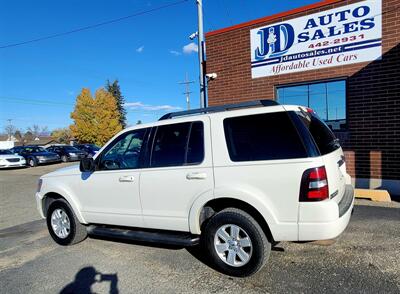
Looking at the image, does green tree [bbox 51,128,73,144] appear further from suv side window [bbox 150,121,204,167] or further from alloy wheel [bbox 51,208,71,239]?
suv side window [bbox 150,121,204,167]

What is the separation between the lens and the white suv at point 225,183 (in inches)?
148

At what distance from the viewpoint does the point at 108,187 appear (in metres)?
5.14

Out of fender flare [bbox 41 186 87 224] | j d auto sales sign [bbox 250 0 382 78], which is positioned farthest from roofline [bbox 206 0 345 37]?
fender flare [bbox 41 186 87 224]

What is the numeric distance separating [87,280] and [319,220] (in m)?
2.89

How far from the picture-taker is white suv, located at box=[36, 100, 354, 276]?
3.75 m

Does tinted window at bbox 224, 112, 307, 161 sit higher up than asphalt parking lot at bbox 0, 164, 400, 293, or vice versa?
tinted window at bbox 224, 112, 307, 161

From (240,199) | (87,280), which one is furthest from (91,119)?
(240,199)

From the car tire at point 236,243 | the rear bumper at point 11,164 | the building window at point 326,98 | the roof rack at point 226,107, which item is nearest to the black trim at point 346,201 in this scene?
the car tire at point 236,243

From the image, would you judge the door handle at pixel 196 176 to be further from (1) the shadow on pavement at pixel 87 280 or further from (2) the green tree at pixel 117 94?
(2) the green tree at pixel 117 94

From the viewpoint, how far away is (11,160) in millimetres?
24781

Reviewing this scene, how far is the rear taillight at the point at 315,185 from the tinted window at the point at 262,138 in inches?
8.3

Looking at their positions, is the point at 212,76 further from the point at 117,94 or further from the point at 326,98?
the point at 117,94

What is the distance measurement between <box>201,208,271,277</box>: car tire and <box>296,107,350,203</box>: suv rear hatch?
94 cm

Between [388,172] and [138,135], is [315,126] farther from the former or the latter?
[388,172]
